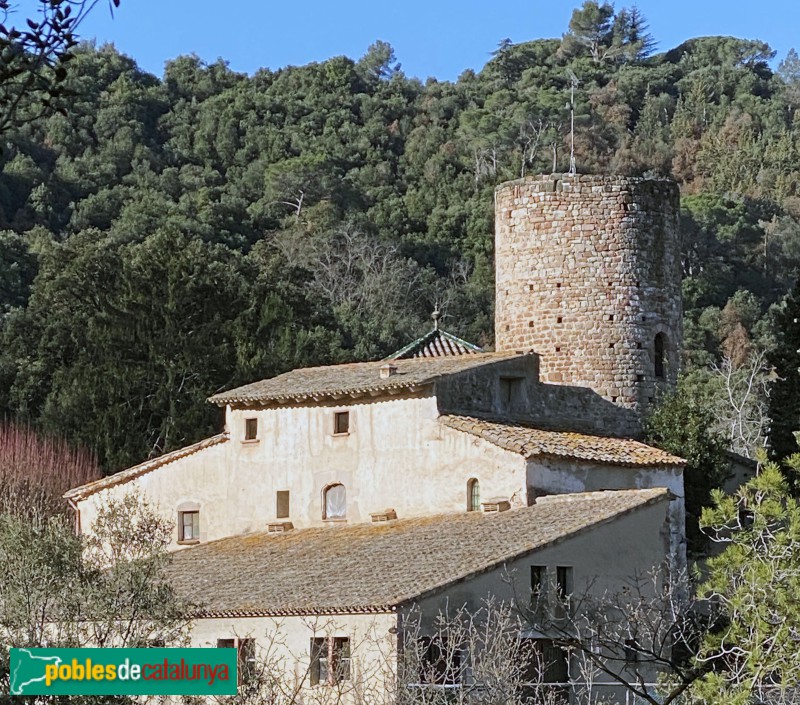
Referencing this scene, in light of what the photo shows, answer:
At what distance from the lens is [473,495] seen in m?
28.5

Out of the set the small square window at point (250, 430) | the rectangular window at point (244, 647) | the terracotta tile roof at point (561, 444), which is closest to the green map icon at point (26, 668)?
the rectangular window at point (244, 647)

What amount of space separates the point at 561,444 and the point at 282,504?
4.80 m

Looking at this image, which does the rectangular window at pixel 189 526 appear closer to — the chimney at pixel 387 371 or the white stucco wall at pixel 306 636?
the chimney at pixel 387 371

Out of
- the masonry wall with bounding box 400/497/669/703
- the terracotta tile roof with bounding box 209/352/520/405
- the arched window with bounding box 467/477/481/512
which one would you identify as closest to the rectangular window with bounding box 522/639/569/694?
Answer: the masonry wall with bounding box 400/497/669/703

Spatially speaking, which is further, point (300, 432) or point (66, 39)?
point (300, 432)

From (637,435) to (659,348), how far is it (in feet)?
5.30

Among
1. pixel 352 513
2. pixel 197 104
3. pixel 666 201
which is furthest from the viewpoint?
pixel 197 104

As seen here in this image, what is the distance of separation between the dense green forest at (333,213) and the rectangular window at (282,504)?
660cm

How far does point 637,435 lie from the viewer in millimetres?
31047

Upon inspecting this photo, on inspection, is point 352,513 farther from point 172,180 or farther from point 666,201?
point 172,180

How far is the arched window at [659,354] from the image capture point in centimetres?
3162

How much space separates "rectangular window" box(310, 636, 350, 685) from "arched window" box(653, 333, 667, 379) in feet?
33.2

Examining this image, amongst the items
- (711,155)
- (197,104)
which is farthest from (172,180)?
(711,155)

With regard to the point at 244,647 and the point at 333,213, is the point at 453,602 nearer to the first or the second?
the point at 244,647
